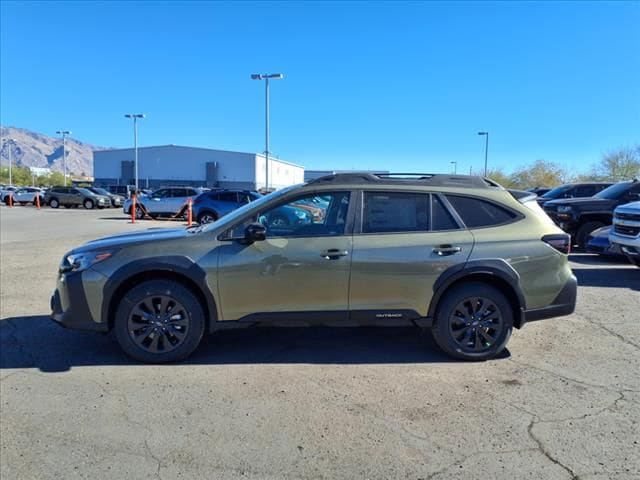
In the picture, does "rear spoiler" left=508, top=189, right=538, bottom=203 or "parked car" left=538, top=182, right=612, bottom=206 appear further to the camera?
"parked car" left=538, top=182, right=612, bottom=206

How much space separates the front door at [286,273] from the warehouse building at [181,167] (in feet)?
255

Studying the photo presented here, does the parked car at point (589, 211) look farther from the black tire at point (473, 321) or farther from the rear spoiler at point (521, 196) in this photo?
the black tire at point (473, 321)

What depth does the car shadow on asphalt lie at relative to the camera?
449 centimetres

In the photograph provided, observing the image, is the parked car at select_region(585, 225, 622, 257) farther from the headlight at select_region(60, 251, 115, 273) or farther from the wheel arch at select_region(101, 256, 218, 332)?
the headlight at select_region(60, 251, 115, 273)

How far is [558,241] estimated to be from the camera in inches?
179

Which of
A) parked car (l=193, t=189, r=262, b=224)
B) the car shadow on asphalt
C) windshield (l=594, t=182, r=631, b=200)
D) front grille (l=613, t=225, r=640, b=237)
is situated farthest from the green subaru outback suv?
parked car (l=193, t=189, r=262, b=224)

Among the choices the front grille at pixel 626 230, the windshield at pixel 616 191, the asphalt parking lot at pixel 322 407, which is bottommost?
the asphalt parking lot at pixel 322 407

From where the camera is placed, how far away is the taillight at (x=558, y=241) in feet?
14.9

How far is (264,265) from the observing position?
14.0ft

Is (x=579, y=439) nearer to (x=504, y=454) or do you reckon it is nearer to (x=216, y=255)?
(x=504, y=454)

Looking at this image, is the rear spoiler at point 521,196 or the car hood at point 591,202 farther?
the car hood at point 591,202

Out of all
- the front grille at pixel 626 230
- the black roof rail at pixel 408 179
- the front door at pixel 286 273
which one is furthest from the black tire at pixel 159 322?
the front grille at pixel 626 230

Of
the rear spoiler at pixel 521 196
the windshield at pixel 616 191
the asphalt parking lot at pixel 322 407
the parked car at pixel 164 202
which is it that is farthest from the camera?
the parked car at pixel 164 202

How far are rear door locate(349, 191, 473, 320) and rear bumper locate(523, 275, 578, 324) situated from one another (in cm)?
88
